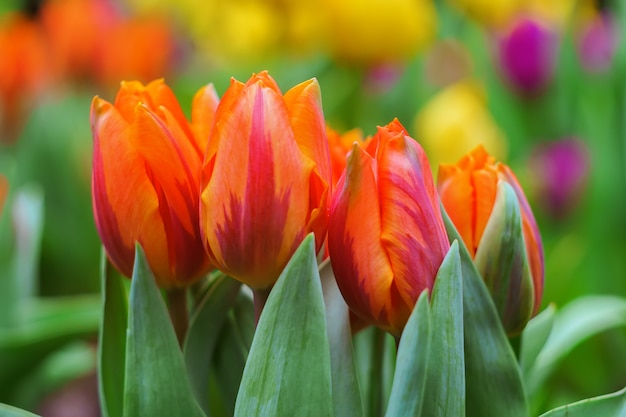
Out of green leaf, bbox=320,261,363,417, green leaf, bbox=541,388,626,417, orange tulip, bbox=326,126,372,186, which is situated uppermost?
orange tulip, bbox=326,126,372,186

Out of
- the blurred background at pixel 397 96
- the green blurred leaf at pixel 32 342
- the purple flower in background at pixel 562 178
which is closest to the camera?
the green blurred leaf at pixel 32 342

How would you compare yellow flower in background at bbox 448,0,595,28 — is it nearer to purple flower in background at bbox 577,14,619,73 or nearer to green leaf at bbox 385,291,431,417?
purple flower in background at bbox 577,14,619,73

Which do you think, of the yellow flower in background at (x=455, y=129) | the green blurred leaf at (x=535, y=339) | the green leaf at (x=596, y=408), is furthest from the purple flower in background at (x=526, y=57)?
the green leaf at (x=596, y=408)

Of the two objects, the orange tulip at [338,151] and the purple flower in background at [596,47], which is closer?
the orange tulip at [338,151]

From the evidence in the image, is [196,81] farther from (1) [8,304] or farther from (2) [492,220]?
(2) [492,220]

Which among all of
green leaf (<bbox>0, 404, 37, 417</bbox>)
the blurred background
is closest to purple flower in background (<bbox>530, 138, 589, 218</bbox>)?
the blurred background

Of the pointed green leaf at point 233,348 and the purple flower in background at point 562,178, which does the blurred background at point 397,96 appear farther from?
the pointed green leaf at point 233,348

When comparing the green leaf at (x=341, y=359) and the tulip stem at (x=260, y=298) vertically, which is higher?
the tulip stem at (x=260, y=298)
